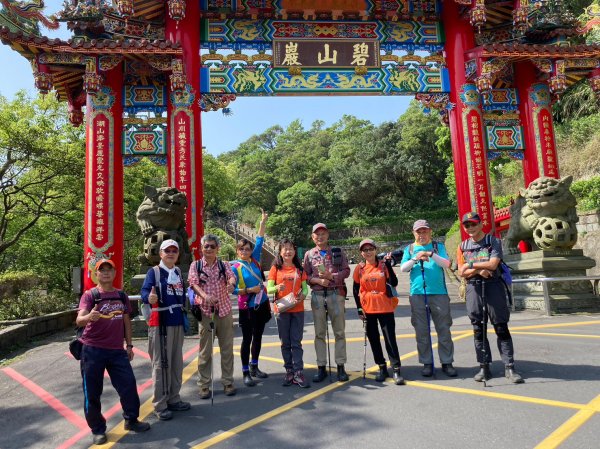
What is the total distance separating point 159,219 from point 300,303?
3.99m

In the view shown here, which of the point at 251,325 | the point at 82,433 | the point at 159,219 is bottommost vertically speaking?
the point at 82,433

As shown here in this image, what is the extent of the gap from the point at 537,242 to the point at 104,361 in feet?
26.2

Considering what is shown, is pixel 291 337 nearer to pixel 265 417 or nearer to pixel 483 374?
pixel 265 417

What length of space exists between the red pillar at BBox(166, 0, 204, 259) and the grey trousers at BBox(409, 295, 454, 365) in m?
5.63

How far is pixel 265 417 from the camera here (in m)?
3.64

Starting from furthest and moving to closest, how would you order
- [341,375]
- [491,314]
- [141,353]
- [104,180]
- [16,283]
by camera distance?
[16,283] → [104,180] → [141,353] → [341,375] → [491,314]

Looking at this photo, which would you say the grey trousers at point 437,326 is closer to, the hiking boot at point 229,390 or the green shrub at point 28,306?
the hiking boot at point 229,390

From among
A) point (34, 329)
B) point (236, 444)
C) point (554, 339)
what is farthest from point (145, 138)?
point (554, 339)

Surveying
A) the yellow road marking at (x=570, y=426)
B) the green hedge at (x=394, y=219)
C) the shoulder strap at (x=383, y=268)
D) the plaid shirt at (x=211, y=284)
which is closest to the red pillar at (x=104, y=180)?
the plaid shirt at (x=211, y=284)

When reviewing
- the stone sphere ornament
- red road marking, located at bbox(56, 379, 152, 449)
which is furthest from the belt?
the stone sphere ornament

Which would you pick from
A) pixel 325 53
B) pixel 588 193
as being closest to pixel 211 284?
pixel 325 53

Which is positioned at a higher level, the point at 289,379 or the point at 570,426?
the point at 289,379

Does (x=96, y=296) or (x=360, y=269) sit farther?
(x=360, y=269)

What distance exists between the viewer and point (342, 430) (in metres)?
3.31
